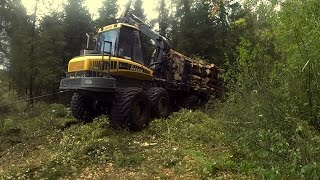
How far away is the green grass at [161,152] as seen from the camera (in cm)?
589

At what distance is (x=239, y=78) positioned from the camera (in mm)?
7703

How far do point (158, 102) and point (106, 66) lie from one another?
89.0 inches

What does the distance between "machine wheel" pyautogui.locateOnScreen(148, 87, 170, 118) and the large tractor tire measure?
0.92 meters

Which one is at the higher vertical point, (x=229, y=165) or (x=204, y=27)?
(x=204, y=27)

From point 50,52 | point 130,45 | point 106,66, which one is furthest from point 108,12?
point 106,66

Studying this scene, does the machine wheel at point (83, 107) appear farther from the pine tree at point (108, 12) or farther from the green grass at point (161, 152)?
the pine tree at point (108, 12)

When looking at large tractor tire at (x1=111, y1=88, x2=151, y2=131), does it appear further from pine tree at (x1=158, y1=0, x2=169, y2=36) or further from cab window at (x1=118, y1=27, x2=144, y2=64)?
pine tree at (x1=158, y1=0, x2=169, y2=36)

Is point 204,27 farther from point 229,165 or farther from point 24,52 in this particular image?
point 229,165

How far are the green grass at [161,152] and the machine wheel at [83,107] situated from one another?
0.82 metres

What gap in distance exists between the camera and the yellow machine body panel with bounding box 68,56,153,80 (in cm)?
1052

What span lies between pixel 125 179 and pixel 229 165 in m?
1.72

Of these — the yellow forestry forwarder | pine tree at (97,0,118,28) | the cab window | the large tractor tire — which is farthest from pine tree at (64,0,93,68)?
the large tractor tire

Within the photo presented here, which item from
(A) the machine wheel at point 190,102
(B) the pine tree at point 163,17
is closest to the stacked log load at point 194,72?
(A) the machine wheel at point 190,102

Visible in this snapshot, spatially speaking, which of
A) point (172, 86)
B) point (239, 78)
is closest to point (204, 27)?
point (172, 86)
